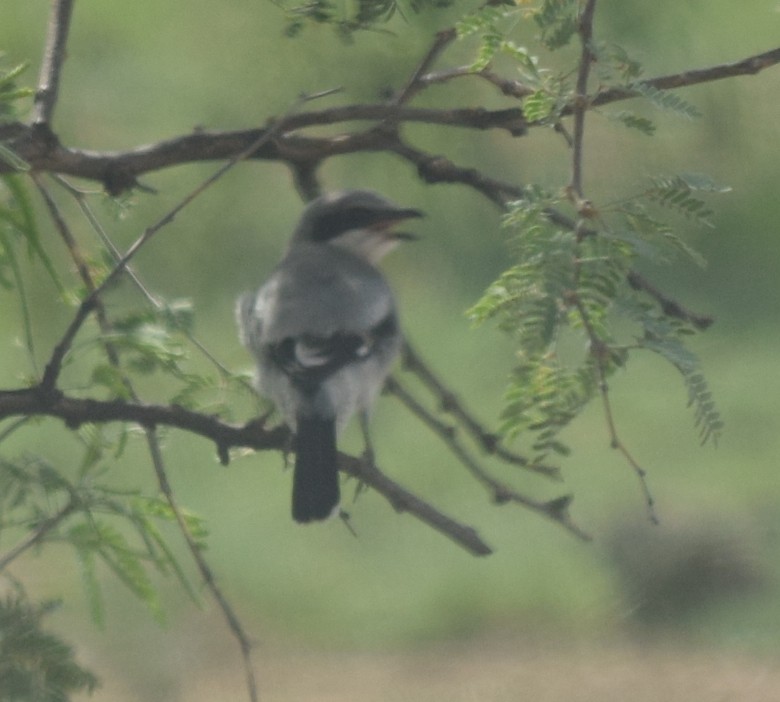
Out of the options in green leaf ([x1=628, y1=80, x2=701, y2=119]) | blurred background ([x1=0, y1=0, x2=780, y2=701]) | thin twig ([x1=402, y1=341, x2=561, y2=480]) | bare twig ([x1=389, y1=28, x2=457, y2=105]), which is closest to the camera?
green leaf ([x1=628, y1=80, x2=701, y2=119])

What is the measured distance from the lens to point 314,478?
2699 millimetres

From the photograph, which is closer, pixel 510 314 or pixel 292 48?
pixel 510 314

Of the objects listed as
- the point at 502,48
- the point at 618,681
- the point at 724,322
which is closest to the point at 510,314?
the point at 502,48

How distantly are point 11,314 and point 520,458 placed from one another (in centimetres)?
197

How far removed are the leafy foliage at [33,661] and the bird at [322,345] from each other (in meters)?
1.01

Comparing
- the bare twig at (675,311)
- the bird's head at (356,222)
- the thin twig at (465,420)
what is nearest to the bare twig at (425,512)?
the thin twig at (465,420)

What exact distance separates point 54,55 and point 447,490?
429cm

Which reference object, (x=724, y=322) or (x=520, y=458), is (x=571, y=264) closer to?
(x=520, y=458)

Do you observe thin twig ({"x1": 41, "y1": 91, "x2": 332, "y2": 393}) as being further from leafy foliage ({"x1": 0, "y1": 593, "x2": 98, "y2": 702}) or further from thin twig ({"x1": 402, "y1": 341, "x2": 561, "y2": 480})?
thin twig ({"x1": 402, "y1": 341, "x2": 561, "y2": 480})

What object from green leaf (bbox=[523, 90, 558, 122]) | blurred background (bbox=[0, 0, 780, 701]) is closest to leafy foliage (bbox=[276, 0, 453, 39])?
green leaf (bbox=[523, 90, 558, 122])

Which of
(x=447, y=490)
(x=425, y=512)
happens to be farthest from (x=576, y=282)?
(x=447, y=490)

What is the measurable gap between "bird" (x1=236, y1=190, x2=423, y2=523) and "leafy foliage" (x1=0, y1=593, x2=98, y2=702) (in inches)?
39.6

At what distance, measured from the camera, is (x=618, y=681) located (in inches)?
206

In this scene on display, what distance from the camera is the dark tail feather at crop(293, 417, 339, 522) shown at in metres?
2.69
